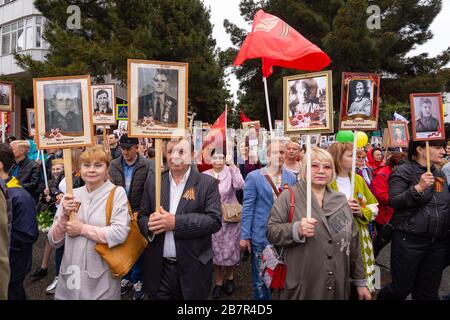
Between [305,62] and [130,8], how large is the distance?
46.4 feet

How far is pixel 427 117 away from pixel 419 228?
3.89 feet

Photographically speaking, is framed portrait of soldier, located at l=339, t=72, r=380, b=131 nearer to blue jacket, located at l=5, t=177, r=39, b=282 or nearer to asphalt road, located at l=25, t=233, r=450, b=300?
asphalt road, located at l=25, t=233, r=450, b=300

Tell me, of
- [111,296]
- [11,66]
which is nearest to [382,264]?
[111,296]

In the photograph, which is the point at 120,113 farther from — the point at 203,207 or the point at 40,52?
the point at 40,52

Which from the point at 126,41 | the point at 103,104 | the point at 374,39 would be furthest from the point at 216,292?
the point at 374,39

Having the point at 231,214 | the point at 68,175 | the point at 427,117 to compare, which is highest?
the point at 427,117

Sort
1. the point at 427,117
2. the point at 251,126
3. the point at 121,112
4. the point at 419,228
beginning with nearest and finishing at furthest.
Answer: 1. the point at 419,228
2. the point at 427,117
3. the point at 251,126
4. the point at 121,112

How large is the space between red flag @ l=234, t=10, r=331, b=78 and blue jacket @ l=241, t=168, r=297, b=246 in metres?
1.61

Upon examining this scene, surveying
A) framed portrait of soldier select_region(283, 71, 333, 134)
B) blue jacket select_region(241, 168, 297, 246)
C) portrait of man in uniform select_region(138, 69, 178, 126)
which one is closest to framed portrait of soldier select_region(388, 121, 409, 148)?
blue jacket select_region(241, 168, 297, 246)

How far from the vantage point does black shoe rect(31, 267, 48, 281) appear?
5.21m

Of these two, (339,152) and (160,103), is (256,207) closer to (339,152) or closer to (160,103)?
(339,152)

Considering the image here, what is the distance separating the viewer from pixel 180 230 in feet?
10.1

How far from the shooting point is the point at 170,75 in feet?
10.7

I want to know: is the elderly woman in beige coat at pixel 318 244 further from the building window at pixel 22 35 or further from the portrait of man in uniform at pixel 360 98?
the building window at pixel 22 35
